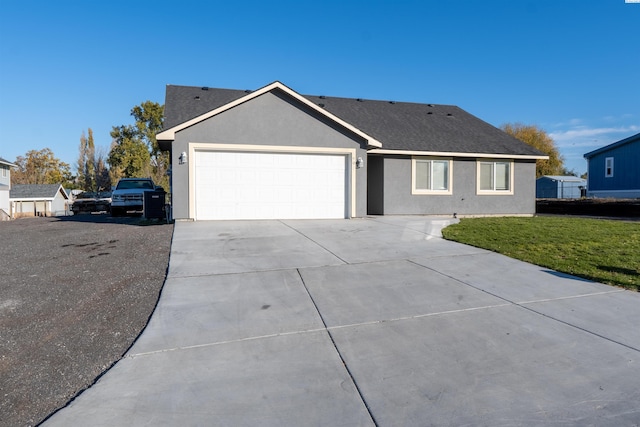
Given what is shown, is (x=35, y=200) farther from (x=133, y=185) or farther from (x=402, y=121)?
(x=402, y=121)

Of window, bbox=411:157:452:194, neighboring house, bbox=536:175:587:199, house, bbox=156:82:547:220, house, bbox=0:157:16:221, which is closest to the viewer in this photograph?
house, bbox=156:82:547:220

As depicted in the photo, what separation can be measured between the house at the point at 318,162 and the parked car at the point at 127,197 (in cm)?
463

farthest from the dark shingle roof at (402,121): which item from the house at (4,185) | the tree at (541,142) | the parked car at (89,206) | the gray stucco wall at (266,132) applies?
the tree at (541,142)

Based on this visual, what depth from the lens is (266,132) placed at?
12.9 metres

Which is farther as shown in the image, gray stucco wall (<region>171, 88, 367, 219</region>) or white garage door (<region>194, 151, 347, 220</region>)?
white garage door (<region>194, 151, 347, 220</region>)

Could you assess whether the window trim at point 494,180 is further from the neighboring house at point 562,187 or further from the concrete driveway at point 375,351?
the neighboring house at point 562,187

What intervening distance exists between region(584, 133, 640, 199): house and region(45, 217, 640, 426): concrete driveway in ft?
93.5

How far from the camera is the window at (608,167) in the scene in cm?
2952

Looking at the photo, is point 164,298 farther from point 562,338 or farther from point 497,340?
point 562,338

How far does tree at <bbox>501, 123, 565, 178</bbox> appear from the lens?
4828 centimetres

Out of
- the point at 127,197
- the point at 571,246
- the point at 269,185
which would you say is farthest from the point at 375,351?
the point at 127,197

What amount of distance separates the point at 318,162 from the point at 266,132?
2059 mm

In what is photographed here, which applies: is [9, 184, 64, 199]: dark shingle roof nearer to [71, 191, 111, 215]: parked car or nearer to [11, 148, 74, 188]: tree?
[71, 191, 111, 215]: parked car

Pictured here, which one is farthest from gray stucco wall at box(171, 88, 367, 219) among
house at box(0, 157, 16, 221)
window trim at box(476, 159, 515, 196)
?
house at box(0, 157, 16, 221)
